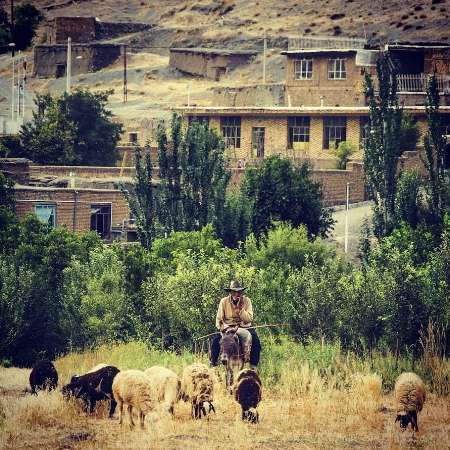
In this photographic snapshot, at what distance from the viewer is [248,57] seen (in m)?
87.4

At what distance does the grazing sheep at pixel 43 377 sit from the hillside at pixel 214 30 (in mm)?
46348

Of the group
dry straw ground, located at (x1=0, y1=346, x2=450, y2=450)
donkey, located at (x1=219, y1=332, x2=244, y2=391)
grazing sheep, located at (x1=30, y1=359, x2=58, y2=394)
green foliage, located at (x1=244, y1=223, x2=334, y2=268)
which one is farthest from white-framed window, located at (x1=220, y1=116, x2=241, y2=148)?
donkey, located at (x1=219, y1=332, x2=244, y2=391)

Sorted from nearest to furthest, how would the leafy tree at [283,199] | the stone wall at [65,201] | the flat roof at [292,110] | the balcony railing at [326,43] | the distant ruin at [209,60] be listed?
1. the leafy tree at [283,199]
2. the stone wall at [65,201]
3. the flat roof at [292,110]
4. the balcony railing at [326,43]
5. the distant ruin at [209,60]

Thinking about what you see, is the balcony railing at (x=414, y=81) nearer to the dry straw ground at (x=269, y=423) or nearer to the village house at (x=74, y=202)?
the village house at (x=74, y=202)

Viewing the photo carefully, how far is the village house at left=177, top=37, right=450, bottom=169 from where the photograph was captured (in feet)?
192

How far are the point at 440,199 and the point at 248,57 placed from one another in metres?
44.4

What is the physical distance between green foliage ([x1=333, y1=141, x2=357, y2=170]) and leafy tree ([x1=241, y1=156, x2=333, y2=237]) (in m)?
8.55

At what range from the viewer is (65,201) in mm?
47125

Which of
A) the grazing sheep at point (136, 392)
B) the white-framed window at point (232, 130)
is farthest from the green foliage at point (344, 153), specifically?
the grazing sheep at point (136, 392)

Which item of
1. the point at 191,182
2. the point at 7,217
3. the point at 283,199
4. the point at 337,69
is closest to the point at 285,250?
the point at 191,182

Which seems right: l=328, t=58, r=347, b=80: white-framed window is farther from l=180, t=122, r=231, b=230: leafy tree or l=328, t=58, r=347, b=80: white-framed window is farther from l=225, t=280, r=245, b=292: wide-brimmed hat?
l=225, t=280, r=245, b=292: wide-brimmed hat

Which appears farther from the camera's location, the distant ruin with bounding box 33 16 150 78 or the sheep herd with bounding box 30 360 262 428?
the distant ruin with bounding box 33 16 150 78

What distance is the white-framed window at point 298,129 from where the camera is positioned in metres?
59.8

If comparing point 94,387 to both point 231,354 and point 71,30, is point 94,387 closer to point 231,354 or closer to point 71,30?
point 231,354
